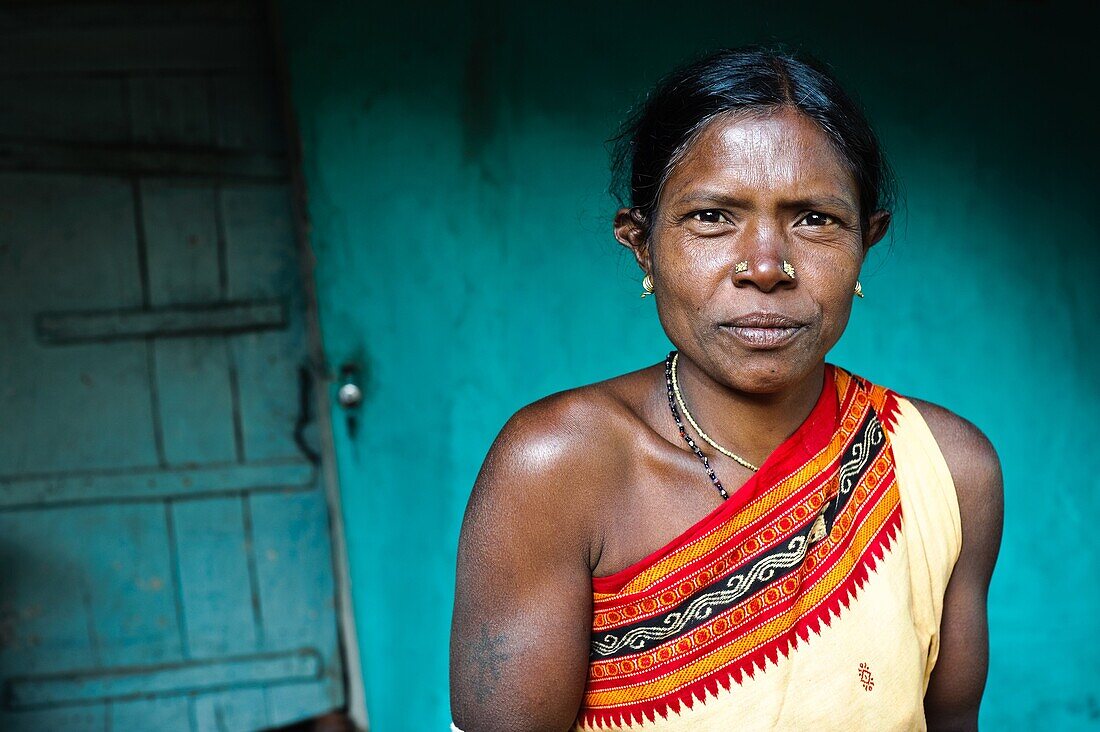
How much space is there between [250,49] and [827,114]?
1.87 meters

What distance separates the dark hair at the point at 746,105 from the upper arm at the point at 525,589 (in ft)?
1.35

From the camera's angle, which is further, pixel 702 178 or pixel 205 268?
pixel 205 268

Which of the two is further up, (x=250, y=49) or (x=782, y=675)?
(x=250, y=49)

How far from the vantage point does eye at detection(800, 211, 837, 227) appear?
135 centimetres

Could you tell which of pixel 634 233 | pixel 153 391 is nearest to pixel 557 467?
pixel 634 233

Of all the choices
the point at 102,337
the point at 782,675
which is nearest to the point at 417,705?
the point at 102,337

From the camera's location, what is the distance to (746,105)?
1332 millimetres

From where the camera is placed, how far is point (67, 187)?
269 centimetres

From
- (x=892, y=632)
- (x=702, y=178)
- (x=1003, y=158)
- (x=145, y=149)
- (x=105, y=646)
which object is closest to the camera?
(x=702, y=178)

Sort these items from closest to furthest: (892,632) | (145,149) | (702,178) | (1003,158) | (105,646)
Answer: (702,178) → (892,632) → (1003,158) → (145,149) → (105,646)

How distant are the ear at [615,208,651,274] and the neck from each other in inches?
6.6

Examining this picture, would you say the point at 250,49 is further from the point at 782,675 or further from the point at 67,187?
the point at 782,675

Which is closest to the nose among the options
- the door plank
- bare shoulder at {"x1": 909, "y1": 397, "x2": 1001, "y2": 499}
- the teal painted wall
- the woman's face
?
the woman's face

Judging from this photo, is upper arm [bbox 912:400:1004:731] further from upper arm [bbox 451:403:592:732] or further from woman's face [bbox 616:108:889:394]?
upper arm [bbox 451:403:592:732]
